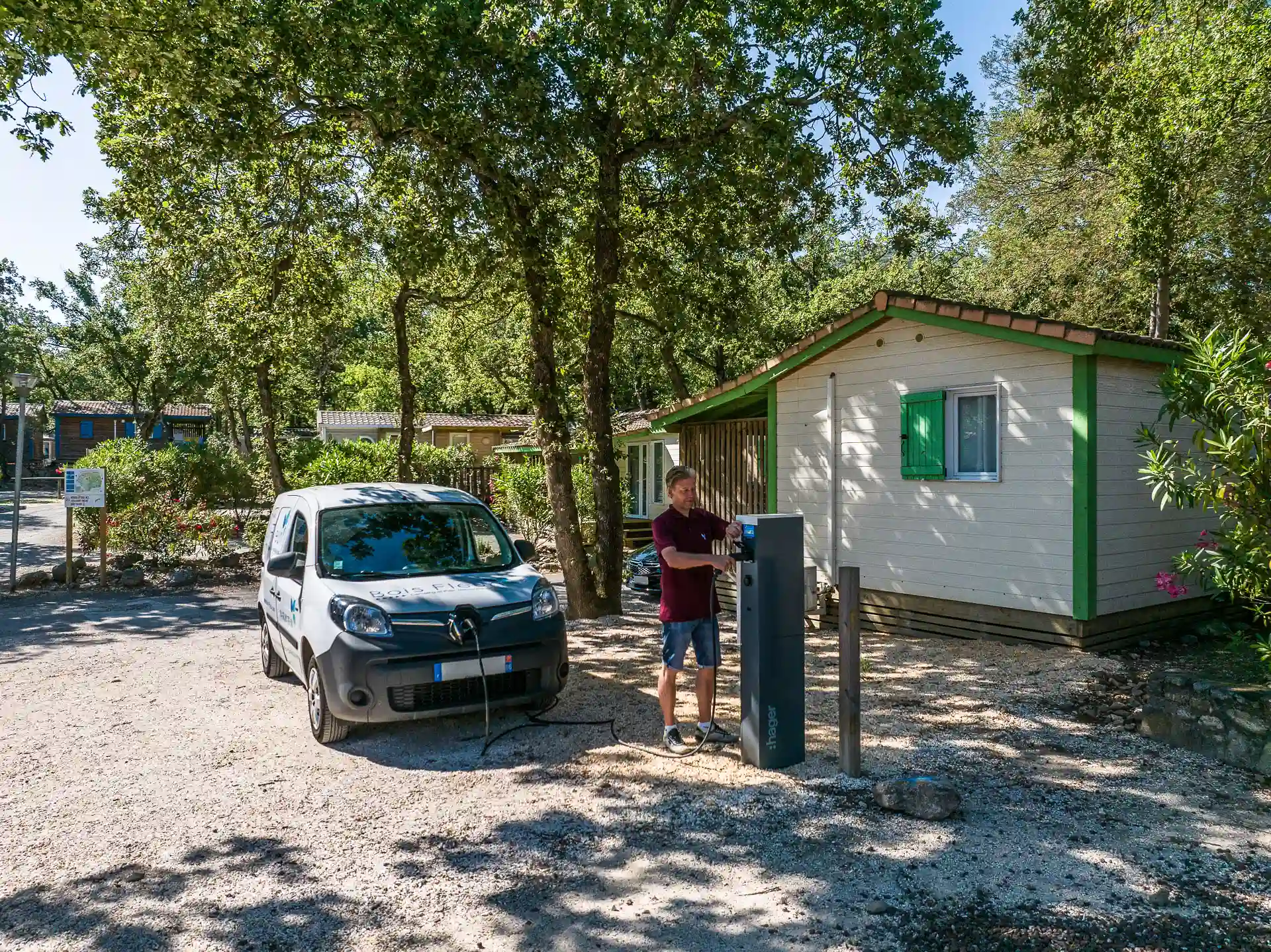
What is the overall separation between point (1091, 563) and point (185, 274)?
1234 cm

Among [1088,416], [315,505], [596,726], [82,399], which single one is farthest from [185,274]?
[82,399]

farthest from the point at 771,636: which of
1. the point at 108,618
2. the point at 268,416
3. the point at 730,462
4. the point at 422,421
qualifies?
the point at 422,421

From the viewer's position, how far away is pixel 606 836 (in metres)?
4.08

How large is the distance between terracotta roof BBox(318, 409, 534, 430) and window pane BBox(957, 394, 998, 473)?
28.9m

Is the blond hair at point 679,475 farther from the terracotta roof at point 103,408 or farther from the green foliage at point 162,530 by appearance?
the terracotta roof at point 103,408

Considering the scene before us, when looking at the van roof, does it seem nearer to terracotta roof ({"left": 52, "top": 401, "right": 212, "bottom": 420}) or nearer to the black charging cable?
the black charging cable

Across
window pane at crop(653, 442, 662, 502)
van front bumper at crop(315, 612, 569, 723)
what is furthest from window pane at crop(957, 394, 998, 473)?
window pane at crop(653, 442, 662, 502)

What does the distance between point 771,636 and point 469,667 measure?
199 cm

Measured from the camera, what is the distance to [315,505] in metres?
6.32

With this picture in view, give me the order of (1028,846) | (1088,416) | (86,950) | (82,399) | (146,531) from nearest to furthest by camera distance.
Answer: (86,950) → (1028,846) → (1088,416) → (146,531) → (82,399)

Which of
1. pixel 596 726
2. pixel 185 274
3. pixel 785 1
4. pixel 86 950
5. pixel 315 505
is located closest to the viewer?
pixel 86 950

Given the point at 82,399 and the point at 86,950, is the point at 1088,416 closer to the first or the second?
the point at 86,950

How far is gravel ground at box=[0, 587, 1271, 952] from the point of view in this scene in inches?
128

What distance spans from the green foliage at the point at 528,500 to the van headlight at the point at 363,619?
12267mm
